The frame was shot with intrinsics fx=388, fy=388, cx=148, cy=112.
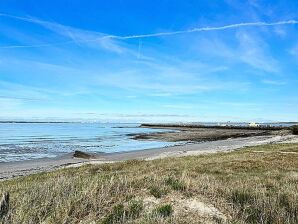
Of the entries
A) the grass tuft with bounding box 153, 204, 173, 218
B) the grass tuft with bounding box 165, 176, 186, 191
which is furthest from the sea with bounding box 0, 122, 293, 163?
the grass tuft with bounding box 153, 204, 173, 218

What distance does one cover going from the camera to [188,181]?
10289mm

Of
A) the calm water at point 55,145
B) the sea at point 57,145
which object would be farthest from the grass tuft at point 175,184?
the calm water at point 55,145

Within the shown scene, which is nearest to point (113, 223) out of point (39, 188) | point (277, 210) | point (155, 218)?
point (155, 218)

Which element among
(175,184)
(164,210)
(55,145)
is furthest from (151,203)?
(55,145)

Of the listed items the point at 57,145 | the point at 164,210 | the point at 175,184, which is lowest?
the point at 57,145

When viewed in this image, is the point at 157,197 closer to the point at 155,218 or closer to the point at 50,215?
the point at 155,218

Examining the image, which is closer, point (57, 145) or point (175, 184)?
point (175, 184)

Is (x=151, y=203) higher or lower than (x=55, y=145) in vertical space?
higher

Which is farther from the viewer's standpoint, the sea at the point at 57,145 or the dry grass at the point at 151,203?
the sea at the point at 57,145

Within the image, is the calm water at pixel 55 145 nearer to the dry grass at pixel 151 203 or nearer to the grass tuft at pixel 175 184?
the grass tuft at pixel 175 184

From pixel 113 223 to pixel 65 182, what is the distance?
115 inches

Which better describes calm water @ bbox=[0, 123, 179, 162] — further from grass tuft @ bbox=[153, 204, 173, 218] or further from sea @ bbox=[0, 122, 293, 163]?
grass tuft @ bbox=[153, 204, 173, 218]

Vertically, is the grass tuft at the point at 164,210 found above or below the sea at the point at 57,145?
above

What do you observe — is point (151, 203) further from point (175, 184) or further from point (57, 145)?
point (57, 145)
